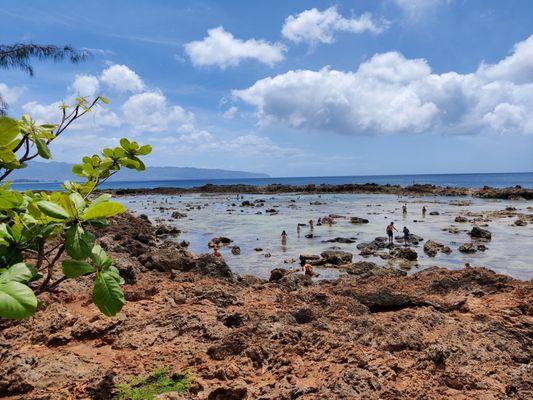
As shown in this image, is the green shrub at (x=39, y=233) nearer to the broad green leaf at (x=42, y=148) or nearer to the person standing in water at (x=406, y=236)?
the broad green leaf at (x=42, y=148)

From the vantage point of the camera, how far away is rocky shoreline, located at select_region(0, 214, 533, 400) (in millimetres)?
4383

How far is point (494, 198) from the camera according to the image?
221 ft


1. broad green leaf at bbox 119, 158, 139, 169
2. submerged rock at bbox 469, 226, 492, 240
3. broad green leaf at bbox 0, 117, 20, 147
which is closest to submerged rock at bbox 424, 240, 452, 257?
submerged rock at bbox 469, 226, 492, 240

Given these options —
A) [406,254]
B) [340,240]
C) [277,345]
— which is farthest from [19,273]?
[340,240]

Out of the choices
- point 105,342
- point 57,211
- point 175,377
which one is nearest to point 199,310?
point 105,342

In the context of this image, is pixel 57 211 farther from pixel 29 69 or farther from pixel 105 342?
pixel 29 69

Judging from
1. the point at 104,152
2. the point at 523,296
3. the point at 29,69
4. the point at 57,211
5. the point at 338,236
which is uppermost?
the point at 29,69

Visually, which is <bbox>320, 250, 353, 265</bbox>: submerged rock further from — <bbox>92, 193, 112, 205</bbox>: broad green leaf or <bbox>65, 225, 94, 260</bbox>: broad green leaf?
<bbox>65, 225, 94, 260</bbox>: broad green leaf

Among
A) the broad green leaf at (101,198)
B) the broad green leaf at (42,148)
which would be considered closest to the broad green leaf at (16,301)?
the broad green leaf at (101,198)

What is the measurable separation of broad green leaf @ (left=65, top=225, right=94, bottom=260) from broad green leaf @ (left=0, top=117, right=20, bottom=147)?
561mm

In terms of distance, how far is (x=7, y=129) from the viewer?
2025 millimetres

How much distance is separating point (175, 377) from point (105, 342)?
176 cm

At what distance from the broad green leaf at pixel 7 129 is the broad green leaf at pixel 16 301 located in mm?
787

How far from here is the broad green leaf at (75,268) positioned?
2211mm
